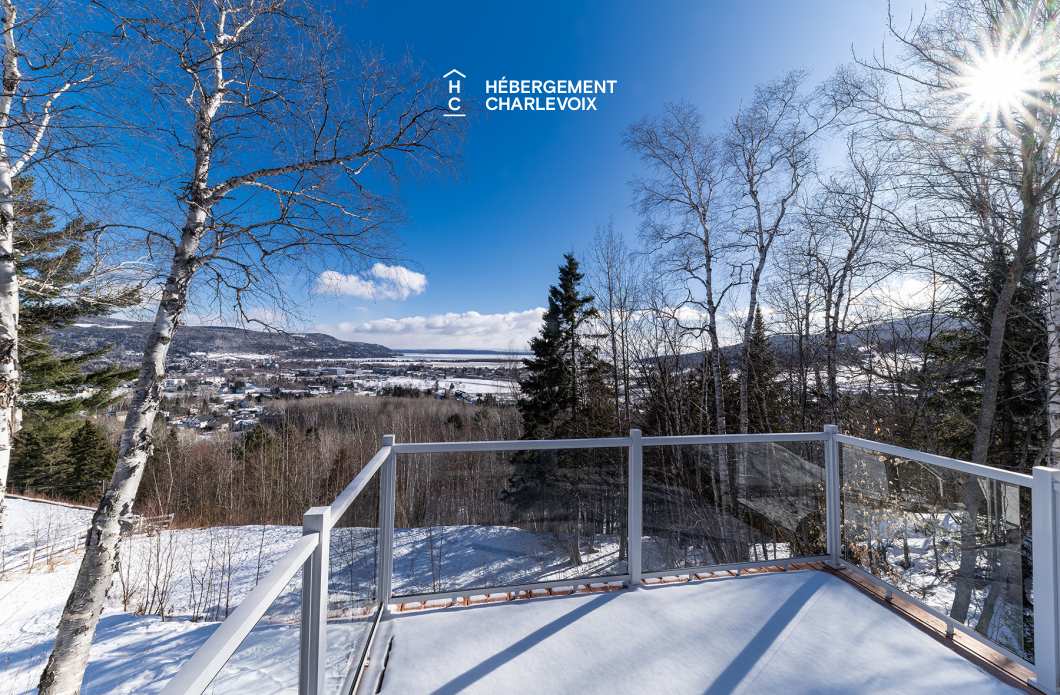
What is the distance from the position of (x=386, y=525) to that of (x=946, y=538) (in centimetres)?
340

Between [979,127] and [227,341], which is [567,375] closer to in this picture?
[227,341]

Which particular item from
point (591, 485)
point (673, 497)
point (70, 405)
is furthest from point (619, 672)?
point (70, 405)

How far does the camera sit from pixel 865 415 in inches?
384

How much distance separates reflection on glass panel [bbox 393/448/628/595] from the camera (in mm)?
2973

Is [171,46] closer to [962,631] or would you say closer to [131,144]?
[131,144]

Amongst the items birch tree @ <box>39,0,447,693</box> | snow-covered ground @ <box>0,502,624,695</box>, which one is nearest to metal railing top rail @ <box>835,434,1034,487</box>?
snow-covered ground @ <box>0,502,624,695</box>

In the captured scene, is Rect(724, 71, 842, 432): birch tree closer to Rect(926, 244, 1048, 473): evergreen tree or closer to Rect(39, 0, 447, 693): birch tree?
Rect(926, 244, 1048, 473): evergreen tree

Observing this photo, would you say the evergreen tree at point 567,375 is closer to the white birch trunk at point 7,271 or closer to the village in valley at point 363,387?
the village in valley at point 363,387

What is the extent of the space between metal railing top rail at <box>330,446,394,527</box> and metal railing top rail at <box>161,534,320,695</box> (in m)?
0.42

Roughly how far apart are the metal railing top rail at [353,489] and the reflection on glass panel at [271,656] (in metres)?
0.33

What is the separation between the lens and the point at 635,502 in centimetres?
309

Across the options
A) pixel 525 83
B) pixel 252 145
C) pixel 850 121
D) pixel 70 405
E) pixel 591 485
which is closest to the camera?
pixel 591 485

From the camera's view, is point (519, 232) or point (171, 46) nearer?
point (171, 46)

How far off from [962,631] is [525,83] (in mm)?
9006
